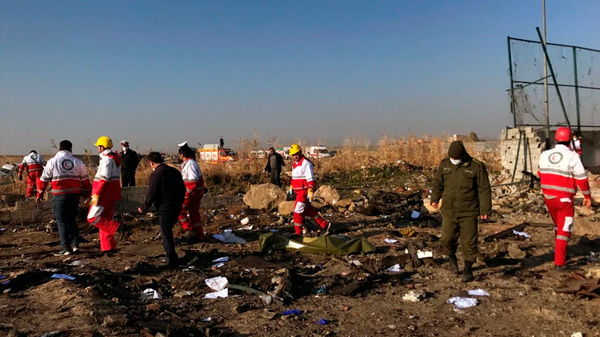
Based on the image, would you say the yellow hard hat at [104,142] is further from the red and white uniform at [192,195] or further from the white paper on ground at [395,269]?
the white paper on ground at [395,269]

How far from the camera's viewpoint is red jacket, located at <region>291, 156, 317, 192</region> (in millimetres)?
7636

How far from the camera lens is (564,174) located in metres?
5.39

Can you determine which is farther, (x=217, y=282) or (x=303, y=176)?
(x=303, y=176)

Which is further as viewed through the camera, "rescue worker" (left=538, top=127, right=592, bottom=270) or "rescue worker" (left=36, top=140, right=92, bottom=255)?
"rescue worker" (left=36, top=140, right=92, bottom=255)

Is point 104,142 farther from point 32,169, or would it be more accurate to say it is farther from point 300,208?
point 32,169

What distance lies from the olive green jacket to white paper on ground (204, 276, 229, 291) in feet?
9.29

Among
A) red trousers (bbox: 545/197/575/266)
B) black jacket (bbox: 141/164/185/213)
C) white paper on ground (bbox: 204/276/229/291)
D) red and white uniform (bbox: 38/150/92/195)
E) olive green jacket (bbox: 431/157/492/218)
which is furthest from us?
red and white uniform (bbox: 38/150/92/195)

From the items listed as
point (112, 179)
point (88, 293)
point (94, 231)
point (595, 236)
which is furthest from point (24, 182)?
point (595, 236)

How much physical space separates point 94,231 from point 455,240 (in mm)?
7327

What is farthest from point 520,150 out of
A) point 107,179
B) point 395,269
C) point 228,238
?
point 107,179

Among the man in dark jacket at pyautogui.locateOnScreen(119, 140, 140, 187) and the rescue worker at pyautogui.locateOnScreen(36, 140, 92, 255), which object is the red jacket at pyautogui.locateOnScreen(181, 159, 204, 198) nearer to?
the rescue worker at pyautogui.locateOnScreen(36, 140, 92, 255)

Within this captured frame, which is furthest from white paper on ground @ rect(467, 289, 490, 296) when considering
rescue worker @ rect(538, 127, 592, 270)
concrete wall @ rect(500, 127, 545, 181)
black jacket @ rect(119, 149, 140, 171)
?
black jacket @ rect(119, 149, 140, 171)

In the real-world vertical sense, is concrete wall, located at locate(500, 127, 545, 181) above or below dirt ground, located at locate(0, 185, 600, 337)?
above

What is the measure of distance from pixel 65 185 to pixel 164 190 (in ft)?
6.55
